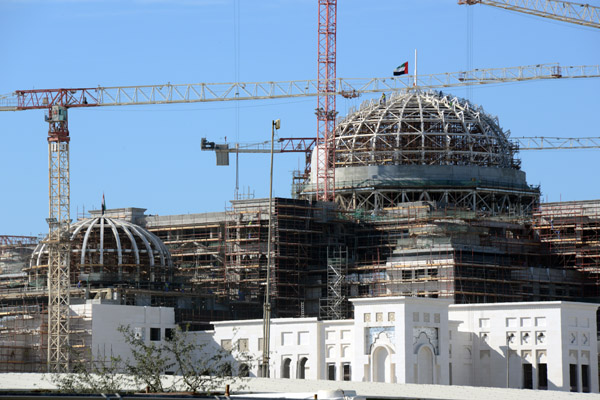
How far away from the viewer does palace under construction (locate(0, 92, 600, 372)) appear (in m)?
157

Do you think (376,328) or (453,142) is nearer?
(376,328)

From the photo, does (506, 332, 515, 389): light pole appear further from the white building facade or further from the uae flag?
the uae flag

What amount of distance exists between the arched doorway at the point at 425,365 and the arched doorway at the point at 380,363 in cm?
298

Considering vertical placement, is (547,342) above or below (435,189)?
below

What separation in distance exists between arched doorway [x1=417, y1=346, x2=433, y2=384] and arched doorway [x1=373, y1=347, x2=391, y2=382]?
298 cm

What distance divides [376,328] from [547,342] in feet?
51.0

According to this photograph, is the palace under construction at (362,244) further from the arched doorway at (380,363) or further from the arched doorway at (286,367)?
the arched doorway at (380,363)

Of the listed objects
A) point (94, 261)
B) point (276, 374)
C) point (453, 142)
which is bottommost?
point (276, 374)

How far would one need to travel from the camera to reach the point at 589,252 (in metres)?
172

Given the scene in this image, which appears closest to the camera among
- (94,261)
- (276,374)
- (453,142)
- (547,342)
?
(547,342)

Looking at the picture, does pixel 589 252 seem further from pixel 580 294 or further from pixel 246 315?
pixel 246 315

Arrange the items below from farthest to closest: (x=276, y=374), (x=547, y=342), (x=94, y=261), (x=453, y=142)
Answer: (x=453, y=142) < (x=94, y=261) < (x=276, y=374) < (x=547, y=342)

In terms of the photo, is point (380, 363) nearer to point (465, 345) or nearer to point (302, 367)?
point (465, 345)

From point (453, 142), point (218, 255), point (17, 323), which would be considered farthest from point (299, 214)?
point (17, 323)
